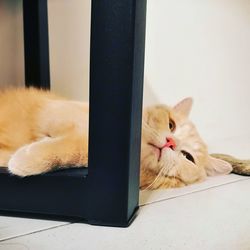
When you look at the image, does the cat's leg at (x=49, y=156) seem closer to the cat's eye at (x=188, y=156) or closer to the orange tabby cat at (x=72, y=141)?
the orange tabby cat at (x=72, y=141)

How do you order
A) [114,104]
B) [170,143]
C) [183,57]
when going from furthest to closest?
[183,57], [170,143], [114,104]

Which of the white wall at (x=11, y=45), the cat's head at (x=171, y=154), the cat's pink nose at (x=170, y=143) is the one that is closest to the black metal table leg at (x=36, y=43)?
the white wall at (x=11, y=45)

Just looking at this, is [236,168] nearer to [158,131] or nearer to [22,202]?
[158,131]

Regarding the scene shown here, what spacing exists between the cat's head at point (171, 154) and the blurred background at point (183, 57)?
0.43m

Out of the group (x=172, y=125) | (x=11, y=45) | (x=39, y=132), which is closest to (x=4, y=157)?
(x=39, y=132)

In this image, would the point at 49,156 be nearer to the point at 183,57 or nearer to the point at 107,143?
the point at 107,143

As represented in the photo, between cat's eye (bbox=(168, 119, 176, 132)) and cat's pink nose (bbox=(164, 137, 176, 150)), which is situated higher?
cat's eye (bbox=(168, 119, 176, 132))

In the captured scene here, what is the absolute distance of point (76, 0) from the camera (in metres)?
1.60

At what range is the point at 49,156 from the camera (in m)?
0.93

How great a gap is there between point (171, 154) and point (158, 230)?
33 centimetres

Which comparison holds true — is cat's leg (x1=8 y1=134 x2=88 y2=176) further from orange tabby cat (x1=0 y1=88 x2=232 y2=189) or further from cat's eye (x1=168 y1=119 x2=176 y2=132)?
cat's eye (x1=168 y1=119 x2=176 y2=132)

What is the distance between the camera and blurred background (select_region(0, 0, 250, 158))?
5.21 ft

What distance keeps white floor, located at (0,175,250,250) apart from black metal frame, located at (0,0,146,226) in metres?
0.04

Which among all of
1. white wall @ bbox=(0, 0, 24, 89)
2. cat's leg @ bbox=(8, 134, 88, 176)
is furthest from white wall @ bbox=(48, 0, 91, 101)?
cat's leg @ bbox=(8, 134, 88, 176)
